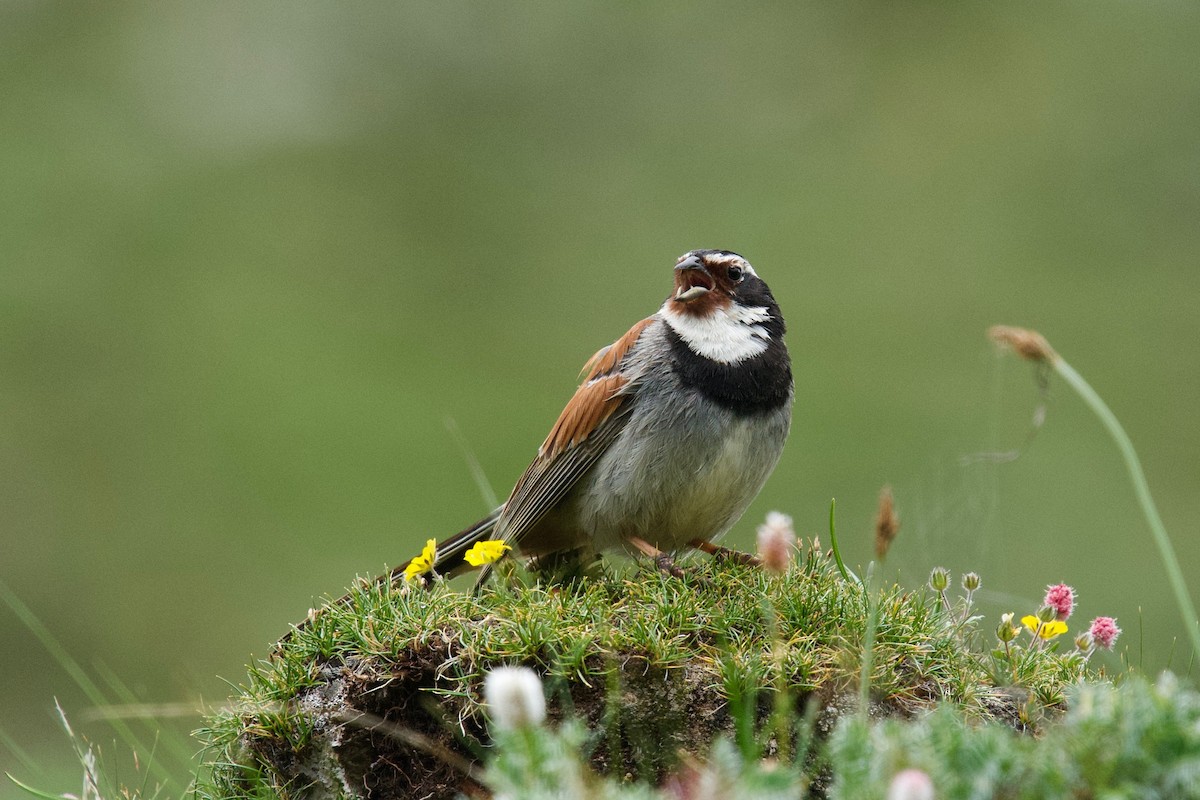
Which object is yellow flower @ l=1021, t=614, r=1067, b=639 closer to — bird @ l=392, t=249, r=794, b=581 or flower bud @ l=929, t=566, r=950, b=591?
flower bud @ l=929, t=566, r=950, b=591

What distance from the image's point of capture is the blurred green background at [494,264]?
12.7 m

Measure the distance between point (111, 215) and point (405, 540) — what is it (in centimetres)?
896

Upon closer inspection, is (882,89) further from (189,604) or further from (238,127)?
(189,604)

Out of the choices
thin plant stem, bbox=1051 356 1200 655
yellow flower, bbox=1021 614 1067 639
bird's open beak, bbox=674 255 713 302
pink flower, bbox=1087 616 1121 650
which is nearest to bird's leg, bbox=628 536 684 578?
bird's open beak, bbox=674 255 713 302

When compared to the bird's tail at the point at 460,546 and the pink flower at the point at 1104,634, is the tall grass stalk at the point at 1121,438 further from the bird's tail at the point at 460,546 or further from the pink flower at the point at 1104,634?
the bird's tail at the point at 460,546

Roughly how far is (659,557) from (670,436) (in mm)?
513

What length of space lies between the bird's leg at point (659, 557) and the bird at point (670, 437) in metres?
0.01

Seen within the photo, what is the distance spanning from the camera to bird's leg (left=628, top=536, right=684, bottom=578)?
14.9ft

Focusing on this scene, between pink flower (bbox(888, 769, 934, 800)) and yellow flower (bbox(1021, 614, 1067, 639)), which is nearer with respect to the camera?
pink flower (bbox(888, 769, 934, 800))

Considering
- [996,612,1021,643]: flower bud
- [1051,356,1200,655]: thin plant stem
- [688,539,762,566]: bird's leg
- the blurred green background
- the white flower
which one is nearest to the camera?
the white flower

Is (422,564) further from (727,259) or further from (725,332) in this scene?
(727,259)

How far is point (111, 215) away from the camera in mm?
18719

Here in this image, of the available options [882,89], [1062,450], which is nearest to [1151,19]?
[882,89]

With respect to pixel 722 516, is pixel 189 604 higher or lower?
lower
